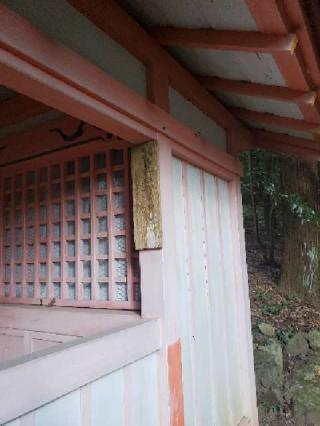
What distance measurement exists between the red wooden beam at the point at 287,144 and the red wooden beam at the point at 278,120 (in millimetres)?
430

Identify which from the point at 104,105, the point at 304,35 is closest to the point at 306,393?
the point at 304,35

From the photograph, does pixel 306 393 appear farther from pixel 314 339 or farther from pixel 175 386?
pixel 175 386

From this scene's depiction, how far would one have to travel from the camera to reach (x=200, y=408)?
2.05 meters

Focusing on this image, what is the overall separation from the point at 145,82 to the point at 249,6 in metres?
0.66

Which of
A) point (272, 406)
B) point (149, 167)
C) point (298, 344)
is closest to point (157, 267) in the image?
point (149, 167)

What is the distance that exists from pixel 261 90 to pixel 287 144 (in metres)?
1.32

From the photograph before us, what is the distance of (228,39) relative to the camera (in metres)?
1.60

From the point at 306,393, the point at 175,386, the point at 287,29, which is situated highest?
the point at 287,29

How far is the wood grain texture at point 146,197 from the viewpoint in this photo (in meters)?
1.77

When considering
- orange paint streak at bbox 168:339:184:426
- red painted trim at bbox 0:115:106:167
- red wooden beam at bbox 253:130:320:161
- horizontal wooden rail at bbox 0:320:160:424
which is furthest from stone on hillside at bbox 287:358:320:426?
red painted trim at bbox 0:115:106:167

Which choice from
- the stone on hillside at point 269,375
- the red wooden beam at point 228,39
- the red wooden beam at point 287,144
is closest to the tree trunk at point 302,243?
the stone on hillside at point 269,375

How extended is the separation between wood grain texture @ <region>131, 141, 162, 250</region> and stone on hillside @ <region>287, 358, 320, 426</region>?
135 inches

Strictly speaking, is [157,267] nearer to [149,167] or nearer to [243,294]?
[149,167]

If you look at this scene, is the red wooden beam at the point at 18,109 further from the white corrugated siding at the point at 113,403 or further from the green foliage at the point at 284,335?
the green foliage at the point at 284,335
